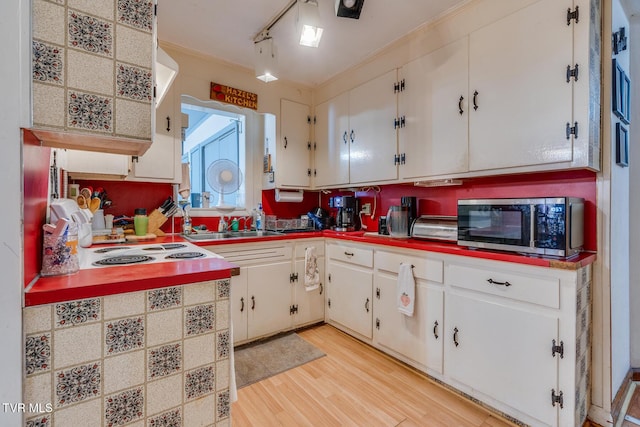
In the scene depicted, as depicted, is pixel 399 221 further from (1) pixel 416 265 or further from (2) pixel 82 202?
(2) pixel 82 202

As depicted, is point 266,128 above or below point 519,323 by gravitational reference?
above

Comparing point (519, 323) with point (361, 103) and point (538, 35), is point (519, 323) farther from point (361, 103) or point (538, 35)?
point (361, 103)

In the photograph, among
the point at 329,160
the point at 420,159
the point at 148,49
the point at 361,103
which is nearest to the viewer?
the point at 148,49

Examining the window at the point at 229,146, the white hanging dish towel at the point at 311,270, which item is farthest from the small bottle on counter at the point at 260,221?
the white hanging dish towel at the point at 311,270

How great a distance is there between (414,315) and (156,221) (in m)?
2.15

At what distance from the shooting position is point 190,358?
103 cm

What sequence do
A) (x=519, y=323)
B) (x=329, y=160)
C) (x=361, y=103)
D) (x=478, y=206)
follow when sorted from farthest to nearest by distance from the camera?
(x=329, y=160) < (x=361, y=103) < (x=478, y=206) < (x=519, y=323)

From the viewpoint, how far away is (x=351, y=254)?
8.27 ft

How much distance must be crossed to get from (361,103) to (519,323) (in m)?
2.09

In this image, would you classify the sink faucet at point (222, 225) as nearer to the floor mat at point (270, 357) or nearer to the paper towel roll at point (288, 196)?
the paper towel roll at point (288, 196)

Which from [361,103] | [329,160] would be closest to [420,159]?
[361,103]

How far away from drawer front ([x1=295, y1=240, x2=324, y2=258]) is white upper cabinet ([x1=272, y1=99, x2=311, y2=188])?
69cm

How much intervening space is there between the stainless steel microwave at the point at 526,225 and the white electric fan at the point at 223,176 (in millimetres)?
1886

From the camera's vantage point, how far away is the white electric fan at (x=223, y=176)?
2.57 m
